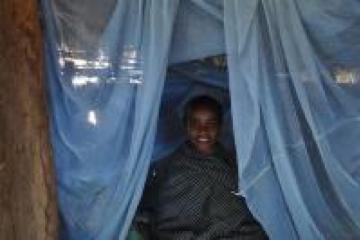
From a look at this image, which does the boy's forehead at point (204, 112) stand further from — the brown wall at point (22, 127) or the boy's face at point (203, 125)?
the brown wall at point (22, 127)

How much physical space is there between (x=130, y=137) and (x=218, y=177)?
0.73m

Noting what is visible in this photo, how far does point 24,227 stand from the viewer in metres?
3.69

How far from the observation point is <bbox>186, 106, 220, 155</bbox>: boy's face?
4.10 metres

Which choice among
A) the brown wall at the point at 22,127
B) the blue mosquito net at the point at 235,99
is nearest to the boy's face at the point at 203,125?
the blue mosquito net at the point at 235,99

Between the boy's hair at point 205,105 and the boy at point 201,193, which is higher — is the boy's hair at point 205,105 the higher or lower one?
the higher one

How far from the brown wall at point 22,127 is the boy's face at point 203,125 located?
0.94 m

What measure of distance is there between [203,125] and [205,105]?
5.1 inches

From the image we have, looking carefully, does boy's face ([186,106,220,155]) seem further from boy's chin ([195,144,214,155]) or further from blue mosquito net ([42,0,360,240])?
blue mosquito net ([42,0,360,240])

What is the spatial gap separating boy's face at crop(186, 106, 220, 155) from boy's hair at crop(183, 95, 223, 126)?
2 cm

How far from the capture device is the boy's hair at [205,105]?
163 inches

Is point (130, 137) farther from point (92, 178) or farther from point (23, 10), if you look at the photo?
point (23, 10)

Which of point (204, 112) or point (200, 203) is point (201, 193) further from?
point (204, 112)

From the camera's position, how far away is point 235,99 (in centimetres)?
350

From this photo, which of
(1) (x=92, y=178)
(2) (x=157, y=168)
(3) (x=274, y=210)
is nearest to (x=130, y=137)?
(1) (x=92, y=178)
